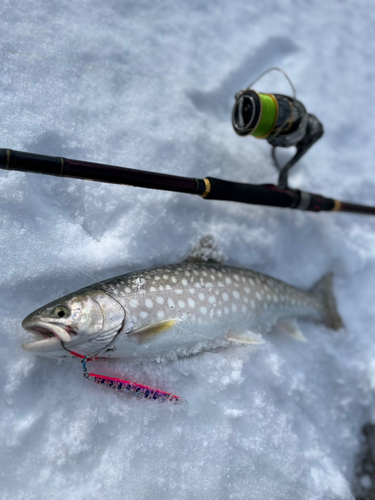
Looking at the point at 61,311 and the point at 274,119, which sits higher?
the point at 274,119

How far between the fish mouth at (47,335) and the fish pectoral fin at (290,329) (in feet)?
4.48

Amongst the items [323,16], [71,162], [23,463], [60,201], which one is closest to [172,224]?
[60,201]

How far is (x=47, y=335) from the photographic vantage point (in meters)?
1.73

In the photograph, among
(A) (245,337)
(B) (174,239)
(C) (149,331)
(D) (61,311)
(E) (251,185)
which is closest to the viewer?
(D) (61,311)

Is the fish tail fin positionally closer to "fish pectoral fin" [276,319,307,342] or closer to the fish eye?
"fish pectoral fin" [276,319,307,342]

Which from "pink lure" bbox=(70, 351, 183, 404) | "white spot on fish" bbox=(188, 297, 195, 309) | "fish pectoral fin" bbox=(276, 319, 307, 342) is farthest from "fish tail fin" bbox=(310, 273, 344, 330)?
"pink lure" bbox=(70, 351, 183, 404)

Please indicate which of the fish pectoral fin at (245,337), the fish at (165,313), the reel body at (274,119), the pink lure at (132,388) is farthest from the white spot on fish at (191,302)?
the reel body at (274,119)

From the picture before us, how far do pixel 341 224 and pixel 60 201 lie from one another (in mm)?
2081

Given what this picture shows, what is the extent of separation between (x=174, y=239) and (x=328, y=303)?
3.86 feet

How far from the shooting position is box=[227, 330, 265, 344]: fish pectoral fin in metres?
2.05

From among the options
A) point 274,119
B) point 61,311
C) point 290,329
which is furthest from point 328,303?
point 61,311

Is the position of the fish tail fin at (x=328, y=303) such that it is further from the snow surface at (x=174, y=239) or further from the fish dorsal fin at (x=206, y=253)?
the fish dorsal fin at (x=206, y=253)

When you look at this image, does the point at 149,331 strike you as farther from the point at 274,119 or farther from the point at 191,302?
the point at 274,119

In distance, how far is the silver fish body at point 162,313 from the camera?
5.41 ft
